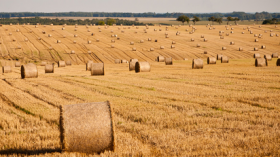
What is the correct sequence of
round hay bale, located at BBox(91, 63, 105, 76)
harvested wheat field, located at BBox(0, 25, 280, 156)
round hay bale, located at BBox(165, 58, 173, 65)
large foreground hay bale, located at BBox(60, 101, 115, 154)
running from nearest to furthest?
large foreground hay bale, located at BBox(60, 101, 115, 154) < harvested wheat field, located at BBox(0, 25, 280, 156) < round hay bale, located at BBox(91, 63, 105, 76) < round hay bale, located at BBox(165, 58, 173, 65)

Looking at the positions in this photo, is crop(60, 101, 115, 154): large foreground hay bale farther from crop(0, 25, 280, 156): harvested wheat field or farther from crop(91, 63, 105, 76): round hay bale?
crop(91, 63, 105, 76): round hay bale

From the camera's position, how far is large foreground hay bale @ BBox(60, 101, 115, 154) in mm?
7215

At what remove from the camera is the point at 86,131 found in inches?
286

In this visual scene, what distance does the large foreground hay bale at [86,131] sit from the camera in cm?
721

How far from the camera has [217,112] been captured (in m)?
10.9

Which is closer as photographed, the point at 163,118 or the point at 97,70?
the point at 163,118

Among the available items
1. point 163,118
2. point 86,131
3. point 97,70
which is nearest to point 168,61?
point 97,70

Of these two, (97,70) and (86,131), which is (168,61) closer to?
(97,70)

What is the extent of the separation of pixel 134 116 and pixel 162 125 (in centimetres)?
136

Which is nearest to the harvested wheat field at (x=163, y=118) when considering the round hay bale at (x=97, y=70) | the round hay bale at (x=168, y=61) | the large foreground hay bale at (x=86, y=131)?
the large foreground hay bale at (x=86, y=131)

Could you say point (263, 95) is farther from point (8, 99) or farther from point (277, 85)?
point (8, 99)

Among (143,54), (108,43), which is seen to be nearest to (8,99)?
(143,54)

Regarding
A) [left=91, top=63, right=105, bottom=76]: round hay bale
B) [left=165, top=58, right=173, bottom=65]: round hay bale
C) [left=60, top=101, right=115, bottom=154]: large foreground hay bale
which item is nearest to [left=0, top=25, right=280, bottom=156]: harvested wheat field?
[left=60, top=101, right=115, bottom=154]: large foreground hay bale

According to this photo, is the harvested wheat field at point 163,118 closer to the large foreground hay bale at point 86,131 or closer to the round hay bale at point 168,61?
the large foreground hay bale at point 86,131
